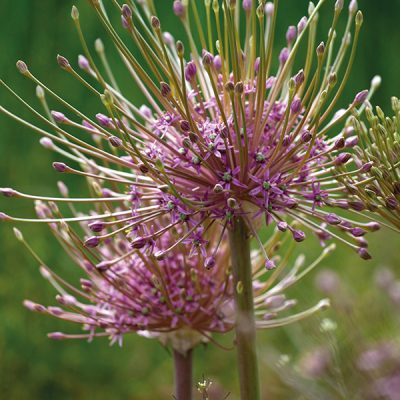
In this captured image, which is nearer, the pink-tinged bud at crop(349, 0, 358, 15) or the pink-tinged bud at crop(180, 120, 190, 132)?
the pink-tinged bud at crop(180, 120, 190, 132)

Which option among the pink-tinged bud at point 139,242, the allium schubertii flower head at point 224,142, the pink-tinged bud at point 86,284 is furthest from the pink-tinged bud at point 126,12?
the pink-tinged bud at point 86,284

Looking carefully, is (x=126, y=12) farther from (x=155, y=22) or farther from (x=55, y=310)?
(x=55, y=310)

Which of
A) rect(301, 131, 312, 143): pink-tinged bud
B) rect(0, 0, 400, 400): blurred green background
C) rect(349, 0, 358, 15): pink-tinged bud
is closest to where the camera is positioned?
rect(301, 131, 312, 143): pink-tinged bud

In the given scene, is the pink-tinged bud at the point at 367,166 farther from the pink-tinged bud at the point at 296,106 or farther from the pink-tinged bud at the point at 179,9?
the pink-tinged bud at the point at 179,9

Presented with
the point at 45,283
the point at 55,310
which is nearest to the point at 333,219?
the point at 55,310

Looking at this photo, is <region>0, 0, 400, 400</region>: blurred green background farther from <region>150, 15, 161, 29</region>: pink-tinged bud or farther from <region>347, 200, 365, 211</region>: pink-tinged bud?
<region>150, 15, 161, 29</region>: pink-tinged bud

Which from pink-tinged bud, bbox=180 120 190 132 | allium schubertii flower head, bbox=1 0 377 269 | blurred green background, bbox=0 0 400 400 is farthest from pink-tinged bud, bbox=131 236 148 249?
blurred green background, bbox=0 0 400 400

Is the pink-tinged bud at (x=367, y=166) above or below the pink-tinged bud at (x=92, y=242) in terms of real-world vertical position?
above
